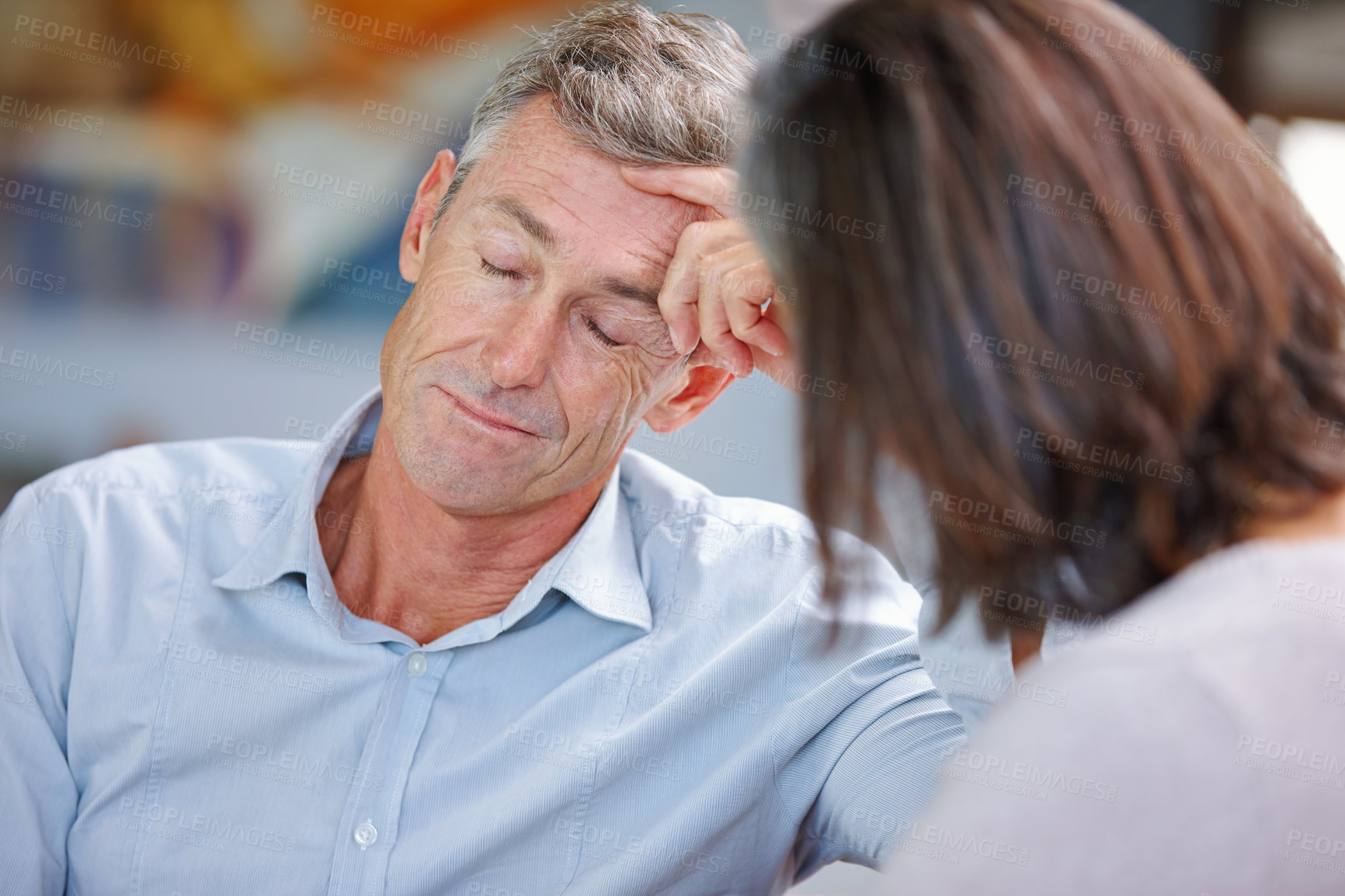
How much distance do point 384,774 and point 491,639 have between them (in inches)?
9.3

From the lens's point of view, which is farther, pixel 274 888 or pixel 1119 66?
pixel 274 888

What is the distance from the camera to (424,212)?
175cm

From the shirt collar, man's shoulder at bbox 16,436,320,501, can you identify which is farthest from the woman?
man's shoulder at bbox 16,436,320,501

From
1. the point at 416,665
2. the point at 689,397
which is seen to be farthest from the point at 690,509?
the point at 416,665

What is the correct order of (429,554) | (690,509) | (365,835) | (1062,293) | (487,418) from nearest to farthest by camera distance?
1. (1062,293)
2. (365,835)
3. (487,418)
4. (429,554)
5. (690,509)

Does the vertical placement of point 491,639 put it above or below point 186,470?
below

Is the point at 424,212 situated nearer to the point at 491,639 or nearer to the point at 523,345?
the point at 523,345

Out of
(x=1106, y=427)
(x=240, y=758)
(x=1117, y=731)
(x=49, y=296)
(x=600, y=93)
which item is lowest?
(x=240, y=758)

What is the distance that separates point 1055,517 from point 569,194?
89 centimetres

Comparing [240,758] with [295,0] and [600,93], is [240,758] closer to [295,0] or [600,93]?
[600,93]

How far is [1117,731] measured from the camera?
2.40 feet

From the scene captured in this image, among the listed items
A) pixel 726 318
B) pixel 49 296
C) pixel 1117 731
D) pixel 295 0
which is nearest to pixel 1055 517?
pixel 1117 731

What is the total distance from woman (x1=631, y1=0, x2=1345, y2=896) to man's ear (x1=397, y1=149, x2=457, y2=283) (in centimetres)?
94

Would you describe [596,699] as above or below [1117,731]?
below
